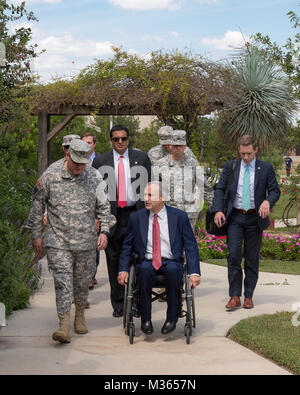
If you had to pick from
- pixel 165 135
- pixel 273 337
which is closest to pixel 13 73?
pixel 165 135

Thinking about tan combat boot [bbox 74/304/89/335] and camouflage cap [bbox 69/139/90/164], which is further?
tan combat boot [bbox 74/304/89/335]

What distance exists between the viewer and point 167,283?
19.2 feet

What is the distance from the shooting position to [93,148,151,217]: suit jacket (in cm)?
674

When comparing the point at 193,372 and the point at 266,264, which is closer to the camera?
the point at 193,372

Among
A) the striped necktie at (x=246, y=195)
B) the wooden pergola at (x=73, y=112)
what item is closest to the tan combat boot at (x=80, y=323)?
the striped necktie at (x=246, y=195)

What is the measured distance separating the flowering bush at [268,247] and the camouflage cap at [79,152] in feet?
19.3

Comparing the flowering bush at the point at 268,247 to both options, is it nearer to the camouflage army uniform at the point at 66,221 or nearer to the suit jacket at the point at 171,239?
the suit jacket at the point at 171,239

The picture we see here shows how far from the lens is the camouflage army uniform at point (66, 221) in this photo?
5.80 metres

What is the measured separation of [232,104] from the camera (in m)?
13.2

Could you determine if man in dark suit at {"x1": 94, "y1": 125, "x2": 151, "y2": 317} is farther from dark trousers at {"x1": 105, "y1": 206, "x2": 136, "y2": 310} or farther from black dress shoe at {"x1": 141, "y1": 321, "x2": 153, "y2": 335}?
black dress shoe at {"x1": 141, "y1": 321, "x2": 153, "y2": 335}

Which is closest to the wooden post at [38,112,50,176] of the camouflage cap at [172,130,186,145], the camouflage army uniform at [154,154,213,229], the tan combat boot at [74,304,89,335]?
the camouflage army uniform at [154,154,213,229]
